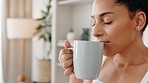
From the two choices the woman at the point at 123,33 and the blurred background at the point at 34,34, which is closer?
the woman at the point at 123,33

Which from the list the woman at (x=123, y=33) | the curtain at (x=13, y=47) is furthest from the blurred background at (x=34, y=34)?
the woman at (x=123, y=33)

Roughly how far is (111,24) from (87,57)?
0.12 meters

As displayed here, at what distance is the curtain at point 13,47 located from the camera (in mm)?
3307

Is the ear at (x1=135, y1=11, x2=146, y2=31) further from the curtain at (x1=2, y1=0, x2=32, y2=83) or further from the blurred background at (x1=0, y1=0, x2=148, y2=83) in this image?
the curtain at (x1=2, y1=0, x2=32, y2=83)

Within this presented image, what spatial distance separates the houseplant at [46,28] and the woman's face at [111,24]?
8.02 feet

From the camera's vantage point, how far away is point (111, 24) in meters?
0.66

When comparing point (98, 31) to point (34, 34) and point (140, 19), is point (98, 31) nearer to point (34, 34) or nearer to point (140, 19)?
point (140, 19)

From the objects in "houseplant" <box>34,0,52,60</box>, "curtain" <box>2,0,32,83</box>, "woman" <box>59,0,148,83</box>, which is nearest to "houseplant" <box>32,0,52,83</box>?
"houseplant" <box>34,0,52,60</box>

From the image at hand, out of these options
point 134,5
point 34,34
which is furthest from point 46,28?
point 134,5

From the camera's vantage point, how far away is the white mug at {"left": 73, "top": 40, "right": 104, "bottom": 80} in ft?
1.94

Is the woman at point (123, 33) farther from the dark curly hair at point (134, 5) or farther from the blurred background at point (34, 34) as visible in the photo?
the blurred background at point (34, 34)

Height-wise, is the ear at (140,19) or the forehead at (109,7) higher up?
the forehead at (109,7)

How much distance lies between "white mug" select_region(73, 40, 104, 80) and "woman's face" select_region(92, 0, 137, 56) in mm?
55

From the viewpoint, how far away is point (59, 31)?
2268 mm
